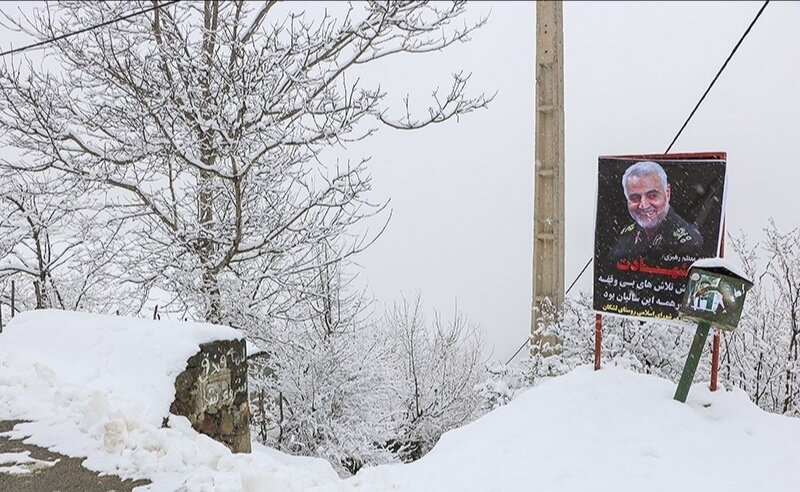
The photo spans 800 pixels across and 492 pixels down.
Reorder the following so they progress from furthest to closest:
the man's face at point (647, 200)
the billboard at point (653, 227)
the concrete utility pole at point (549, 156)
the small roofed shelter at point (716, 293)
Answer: the concrete utility pole at point (549, 156) → the man's face at point (647, 200) → the billboard at point (653, 227) → the small roofed shelter at point (716, 293)

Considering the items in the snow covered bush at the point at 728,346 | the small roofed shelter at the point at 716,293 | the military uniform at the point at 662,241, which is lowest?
the snow covered bush at the point at 728,346

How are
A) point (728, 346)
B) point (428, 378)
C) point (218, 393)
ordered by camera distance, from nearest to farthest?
point (218, 393) < point (728, 346) < point (428, 378)

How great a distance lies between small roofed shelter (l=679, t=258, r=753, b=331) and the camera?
4535 mm

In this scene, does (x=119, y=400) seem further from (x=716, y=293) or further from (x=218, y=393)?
(x=716, y=293)

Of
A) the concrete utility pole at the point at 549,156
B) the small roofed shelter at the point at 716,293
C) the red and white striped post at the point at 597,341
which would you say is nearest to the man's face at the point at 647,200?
the small roofed shelter at the point at 716,293

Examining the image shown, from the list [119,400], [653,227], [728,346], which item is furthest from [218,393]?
[728,346]

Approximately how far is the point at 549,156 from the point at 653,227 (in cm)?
197

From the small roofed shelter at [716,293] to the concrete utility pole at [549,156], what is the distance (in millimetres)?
2279

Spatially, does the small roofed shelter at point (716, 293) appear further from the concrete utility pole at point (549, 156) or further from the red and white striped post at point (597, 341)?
the concrete utility pole at point (549, 156)

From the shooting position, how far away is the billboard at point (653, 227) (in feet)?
16.4

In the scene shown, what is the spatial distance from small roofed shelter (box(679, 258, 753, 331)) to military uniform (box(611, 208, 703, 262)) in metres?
0.42

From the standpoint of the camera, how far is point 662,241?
521 cm

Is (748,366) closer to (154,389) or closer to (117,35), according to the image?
(154,389)

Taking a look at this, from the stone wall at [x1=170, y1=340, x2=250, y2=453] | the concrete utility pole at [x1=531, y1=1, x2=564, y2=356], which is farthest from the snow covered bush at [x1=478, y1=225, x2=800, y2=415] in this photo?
the stone wall at [x1=170, y1=340, x2=250, y2=453]
